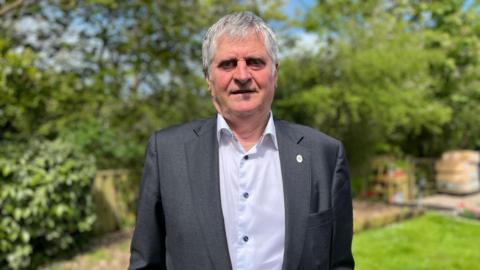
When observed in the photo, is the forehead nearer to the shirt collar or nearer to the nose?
the nose

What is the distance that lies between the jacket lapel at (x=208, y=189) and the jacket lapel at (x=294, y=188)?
0.87 feet

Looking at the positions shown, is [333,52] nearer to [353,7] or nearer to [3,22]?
[353,7]

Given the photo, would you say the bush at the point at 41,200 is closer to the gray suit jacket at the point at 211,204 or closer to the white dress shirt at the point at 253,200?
the gray suit jacket at the point at 211,204

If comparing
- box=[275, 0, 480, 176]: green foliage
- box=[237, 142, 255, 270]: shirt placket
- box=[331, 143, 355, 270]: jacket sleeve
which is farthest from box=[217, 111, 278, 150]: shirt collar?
box=[275, 0, 480, 176]: green foliage

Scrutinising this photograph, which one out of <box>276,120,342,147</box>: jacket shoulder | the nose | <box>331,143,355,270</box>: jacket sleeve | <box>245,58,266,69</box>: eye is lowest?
<box>331,143,355,270</box>: jacket sleeve

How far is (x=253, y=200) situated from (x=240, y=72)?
1.73ft

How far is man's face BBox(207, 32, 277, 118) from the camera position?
72.5 inches

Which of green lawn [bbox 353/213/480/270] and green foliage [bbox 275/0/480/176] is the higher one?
green foliage [bbox 275/0/480/176]

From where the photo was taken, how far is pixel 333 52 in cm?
1190

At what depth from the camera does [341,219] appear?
6.73 ft

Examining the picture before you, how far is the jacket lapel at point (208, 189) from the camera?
1.83m

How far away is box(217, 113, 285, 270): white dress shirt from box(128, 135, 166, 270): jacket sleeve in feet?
0.92

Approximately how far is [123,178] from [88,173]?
2.21 meters

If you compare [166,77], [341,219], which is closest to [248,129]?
[341,219]
